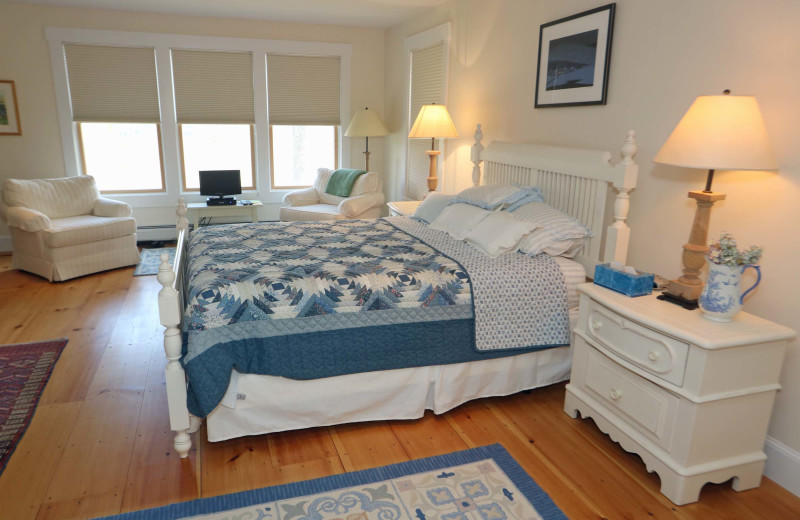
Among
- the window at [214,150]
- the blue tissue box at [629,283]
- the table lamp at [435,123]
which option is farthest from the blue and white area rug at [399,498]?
the window at [214,150]

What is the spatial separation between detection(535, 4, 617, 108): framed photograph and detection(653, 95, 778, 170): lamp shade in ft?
3.26

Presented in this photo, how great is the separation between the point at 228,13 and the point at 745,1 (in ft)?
15.9

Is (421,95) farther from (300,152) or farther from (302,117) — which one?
(300,152)

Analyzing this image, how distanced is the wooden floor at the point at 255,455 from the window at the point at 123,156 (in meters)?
3.34

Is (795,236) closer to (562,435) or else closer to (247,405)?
(562,435)

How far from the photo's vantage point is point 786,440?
2.13 metres

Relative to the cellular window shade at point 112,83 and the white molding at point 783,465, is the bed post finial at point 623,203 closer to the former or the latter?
the white molding at point 783,465

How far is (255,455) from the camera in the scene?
7.55 feet

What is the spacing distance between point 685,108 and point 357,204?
130 inches

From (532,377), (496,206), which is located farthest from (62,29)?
(532,377)


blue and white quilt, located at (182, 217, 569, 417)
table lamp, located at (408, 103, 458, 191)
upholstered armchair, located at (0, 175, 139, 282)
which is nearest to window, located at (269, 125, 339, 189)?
upholstered armchair, located at (0, 175, 139, 282)

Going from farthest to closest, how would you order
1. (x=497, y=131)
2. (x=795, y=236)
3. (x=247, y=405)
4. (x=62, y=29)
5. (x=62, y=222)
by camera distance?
(x=62, y=29) < (x=62, y=222) < (x=497, y=131) < (x=247, y=405) < (x=795, y=236)

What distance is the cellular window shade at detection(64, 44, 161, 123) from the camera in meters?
5.49

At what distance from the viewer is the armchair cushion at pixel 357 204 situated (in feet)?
17.1
